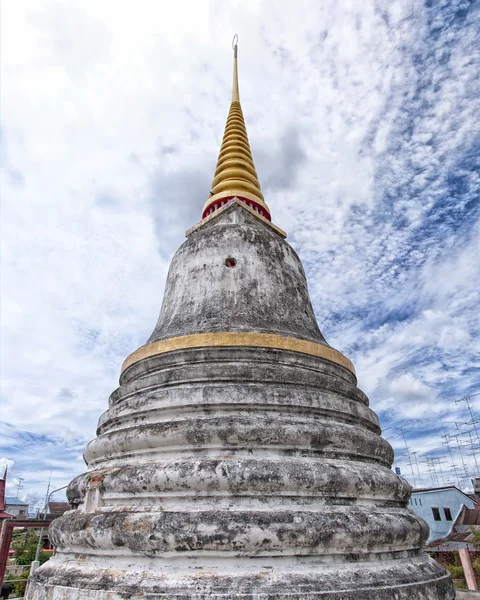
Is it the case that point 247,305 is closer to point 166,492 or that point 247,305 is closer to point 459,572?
point 166,492

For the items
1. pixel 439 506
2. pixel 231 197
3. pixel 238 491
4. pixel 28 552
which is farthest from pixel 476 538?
pixel 28 552

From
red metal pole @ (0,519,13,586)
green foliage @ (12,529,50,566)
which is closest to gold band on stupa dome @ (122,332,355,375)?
red metal pole @ (0,519,13,586)

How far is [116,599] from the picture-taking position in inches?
123

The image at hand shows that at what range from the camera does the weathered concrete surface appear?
3.27m

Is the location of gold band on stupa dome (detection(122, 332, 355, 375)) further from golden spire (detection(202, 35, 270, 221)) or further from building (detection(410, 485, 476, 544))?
building (detection(410, 485, 476, 544))

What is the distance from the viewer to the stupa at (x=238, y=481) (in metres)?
3.28

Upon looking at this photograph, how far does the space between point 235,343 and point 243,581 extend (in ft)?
7.64

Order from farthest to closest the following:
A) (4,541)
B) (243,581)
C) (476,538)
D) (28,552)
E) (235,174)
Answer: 1. (28,552)
2. (476,538)
3. (235,174)
4. (4,541)
5. (243,581)

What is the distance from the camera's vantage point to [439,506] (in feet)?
59.0

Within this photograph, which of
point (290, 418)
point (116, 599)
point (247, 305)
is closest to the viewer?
point (116, 599)

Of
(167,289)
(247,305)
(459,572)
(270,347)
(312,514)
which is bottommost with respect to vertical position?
(459,572)

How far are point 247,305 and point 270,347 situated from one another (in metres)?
0.82

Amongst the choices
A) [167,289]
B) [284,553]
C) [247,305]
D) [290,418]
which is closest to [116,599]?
[284,553]

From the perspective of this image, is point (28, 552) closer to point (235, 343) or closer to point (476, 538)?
point (476, 538)
